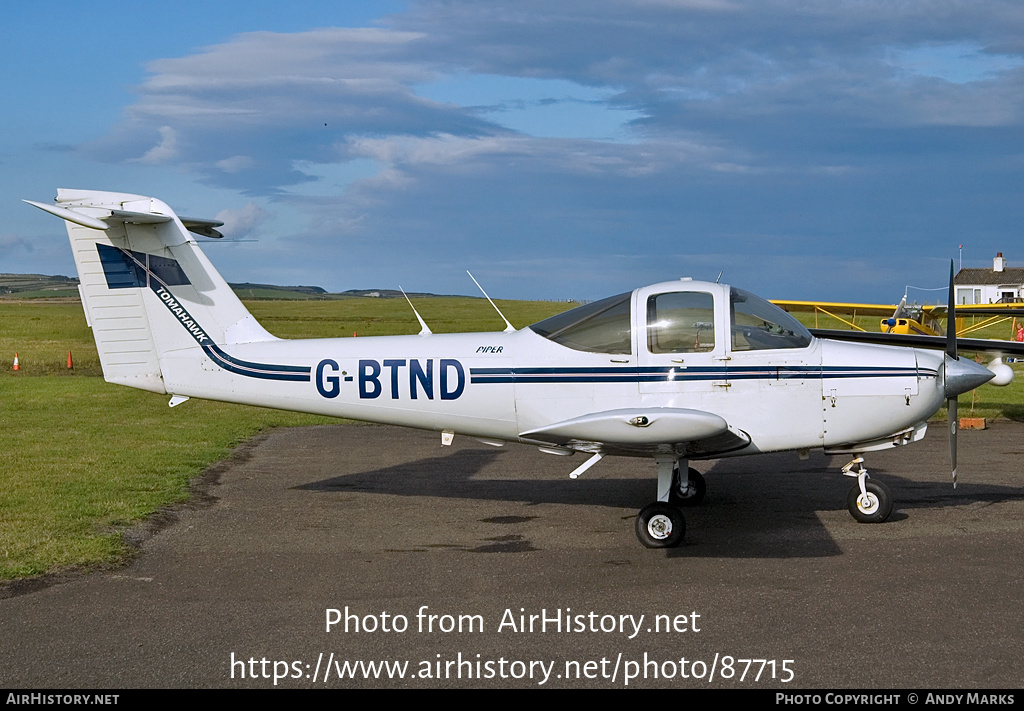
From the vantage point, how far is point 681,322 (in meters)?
8.54

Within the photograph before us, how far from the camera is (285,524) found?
9344 mm

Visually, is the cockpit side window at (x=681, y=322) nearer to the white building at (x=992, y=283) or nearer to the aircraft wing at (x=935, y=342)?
the aircraft wing at (x=935, y=342)

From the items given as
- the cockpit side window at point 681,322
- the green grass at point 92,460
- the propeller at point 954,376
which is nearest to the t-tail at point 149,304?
the green grass at point 92,460

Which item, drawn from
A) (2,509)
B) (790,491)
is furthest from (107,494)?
(790,491)

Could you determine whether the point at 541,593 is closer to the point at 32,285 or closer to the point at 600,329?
the point at 600,329

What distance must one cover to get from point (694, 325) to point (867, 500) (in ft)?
8.28

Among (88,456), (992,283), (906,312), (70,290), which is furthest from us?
(70,290)

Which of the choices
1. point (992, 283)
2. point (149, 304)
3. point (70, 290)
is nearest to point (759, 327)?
point (149, 304)

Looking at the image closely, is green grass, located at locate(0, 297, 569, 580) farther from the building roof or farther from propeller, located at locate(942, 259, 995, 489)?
the building roof

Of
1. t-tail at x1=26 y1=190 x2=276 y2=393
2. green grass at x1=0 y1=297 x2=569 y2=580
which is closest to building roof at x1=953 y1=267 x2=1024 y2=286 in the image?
green grass at x1=0 y1=297 x2=569 y2=580

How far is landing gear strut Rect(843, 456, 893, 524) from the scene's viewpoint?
9.10m

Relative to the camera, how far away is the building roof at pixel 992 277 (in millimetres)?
81369

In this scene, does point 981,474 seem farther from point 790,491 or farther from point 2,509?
point 2,509

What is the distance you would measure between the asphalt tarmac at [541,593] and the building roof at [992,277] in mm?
79135
